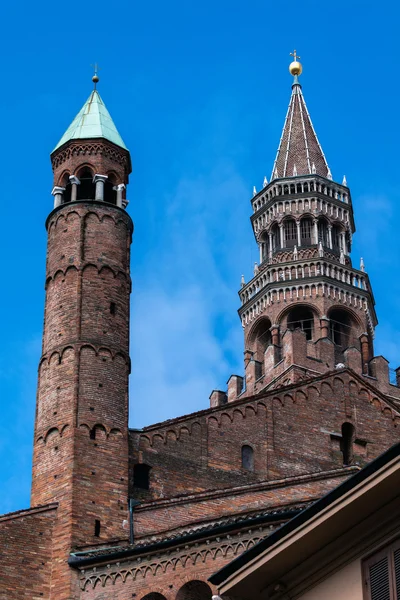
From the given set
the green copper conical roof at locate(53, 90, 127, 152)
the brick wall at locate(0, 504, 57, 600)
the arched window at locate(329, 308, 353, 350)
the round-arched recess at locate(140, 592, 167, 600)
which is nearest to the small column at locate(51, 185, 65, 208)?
the green copper conical roof at locate(53, 90, 127, 152)

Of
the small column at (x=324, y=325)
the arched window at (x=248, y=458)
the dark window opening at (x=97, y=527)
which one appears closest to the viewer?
Result: the dark window opening at (x=97, y=527)

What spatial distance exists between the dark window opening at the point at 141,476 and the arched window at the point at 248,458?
3.16 meters

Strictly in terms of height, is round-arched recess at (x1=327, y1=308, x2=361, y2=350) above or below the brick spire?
below

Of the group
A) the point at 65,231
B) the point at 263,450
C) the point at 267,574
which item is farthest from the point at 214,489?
the point at 267,574

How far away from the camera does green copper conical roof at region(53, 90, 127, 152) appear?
3944 cm

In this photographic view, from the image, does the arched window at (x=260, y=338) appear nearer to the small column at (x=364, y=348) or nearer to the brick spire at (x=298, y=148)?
the small column at (x=364, y=348)

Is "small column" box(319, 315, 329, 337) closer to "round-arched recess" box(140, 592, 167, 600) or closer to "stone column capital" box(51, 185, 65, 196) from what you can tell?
"stone column capital" box(51, 185, 65, 196)

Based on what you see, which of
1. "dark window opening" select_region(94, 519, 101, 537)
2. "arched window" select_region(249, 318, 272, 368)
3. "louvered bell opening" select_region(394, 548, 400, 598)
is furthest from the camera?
"arched window" select_region(249, 318, 272, 368)

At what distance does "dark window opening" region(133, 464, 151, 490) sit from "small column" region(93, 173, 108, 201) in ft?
26.5

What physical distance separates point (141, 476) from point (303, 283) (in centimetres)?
2318

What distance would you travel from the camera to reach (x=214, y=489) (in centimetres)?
3322

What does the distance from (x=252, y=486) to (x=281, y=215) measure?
1079 inches

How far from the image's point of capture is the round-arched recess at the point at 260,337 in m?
55.7

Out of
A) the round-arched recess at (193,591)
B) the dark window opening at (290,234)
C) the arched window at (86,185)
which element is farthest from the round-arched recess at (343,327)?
the round-arched recess at (193,591)
